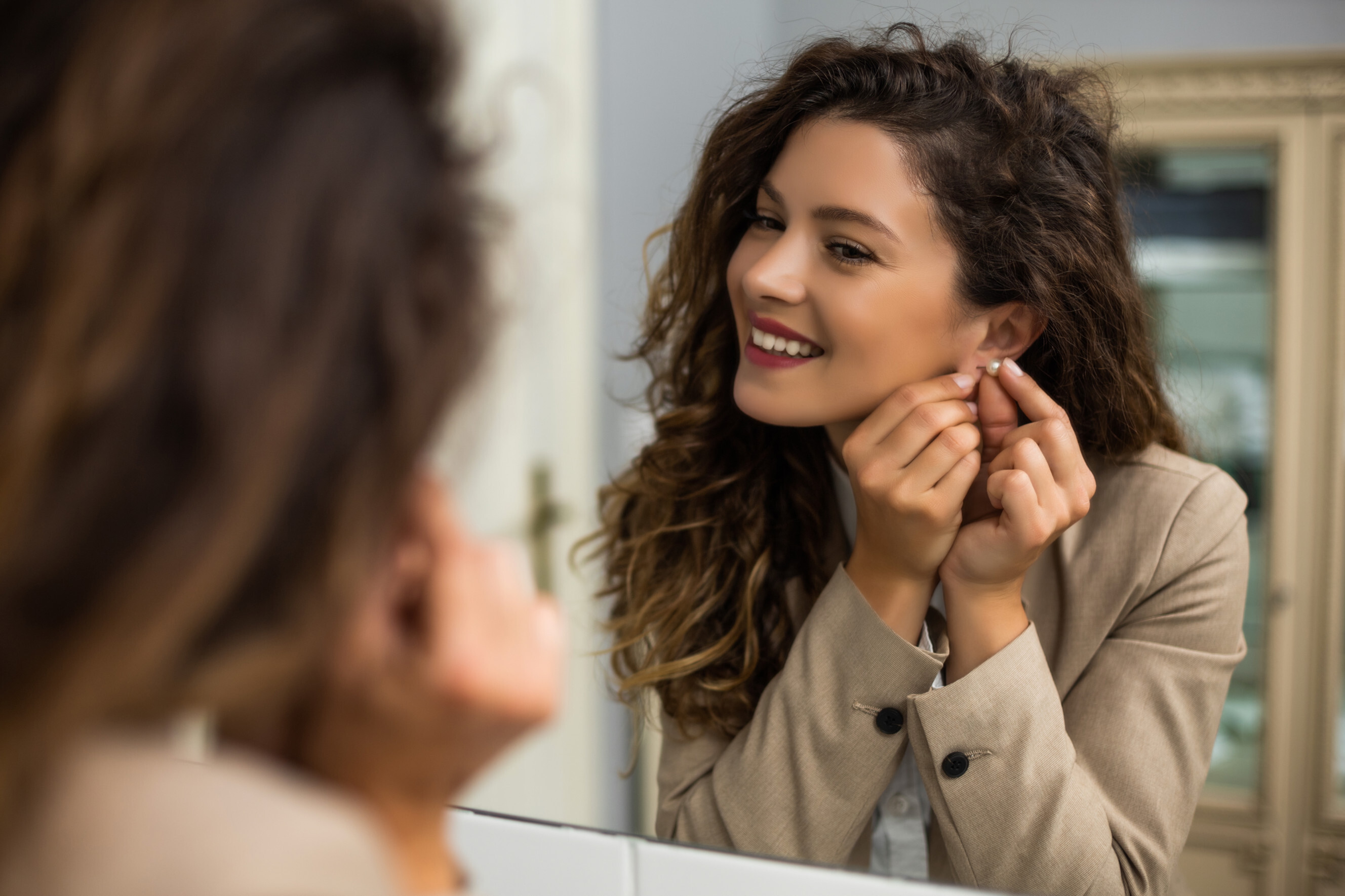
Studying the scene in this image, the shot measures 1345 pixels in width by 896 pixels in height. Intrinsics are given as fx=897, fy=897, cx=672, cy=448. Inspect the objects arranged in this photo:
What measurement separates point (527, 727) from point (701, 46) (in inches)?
17.9

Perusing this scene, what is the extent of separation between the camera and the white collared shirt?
0.51 meters

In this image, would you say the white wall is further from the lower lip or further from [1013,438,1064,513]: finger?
[1013,438,1064,513]: finger

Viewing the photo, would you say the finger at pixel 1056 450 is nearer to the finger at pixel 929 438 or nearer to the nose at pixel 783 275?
the finger at pixel 929 438

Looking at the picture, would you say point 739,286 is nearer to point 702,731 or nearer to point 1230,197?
point 702,731

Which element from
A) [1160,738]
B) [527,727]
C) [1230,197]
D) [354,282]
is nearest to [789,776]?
[1160,738]

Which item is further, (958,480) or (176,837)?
(958,480)

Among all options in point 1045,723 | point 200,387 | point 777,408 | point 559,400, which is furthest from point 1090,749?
point 200,387

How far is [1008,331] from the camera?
543 millimetres

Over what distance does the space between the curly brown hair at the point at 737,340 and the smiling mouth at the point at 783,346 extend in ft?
0.22

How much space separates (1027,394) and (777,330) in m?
0.15

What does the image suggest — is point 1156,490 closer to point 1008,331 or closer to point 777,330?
point 1008,331

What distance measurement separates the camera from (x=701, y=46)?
55 centimetres

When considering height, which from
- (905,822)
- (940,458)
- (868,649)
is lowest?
(905,822)

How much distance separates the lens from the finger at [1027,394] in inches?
20.1
